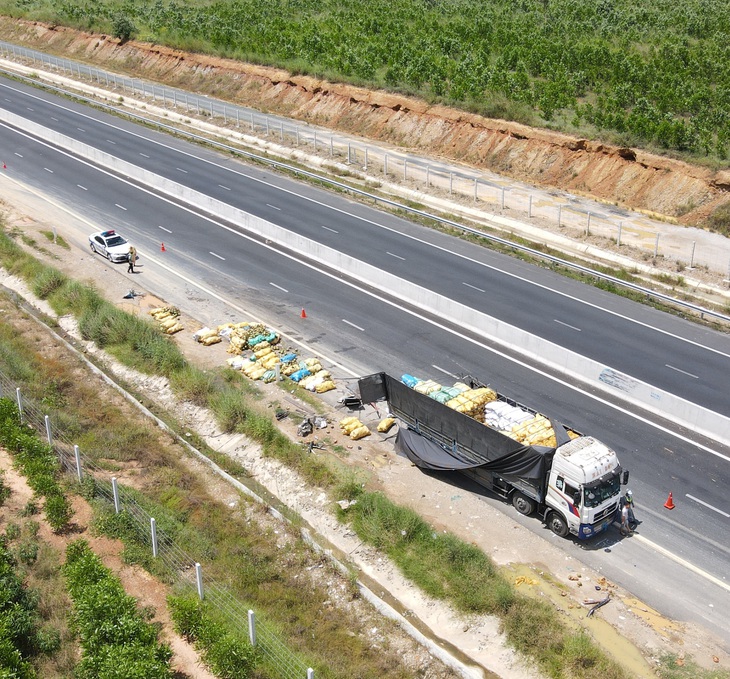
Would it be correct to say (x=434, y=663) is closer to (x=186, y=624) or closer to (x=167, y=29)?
(x=186, y=624)

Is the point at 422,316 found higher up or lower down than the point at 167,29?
lower down

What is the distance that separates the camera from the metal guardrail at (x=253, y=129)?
1414 inches

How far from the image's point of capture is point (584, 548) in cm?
2058

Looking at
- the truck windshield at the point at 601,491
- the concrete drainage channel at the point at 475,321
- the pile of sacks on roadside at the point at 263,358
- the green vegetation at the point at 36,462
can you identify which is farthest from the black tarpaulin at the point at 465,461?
the green vegetation at the point at 36,462

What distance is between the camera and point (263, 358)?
29.1 meters

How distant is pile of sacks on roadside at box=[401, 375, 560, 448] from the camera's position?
21828 millimetres

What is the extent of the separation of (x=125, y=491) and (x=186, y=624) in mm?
5431

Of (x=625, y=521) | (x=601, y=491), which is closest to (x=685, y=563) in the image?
(x=625, y=521)

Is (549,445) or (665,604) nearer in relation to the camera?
(665,604)

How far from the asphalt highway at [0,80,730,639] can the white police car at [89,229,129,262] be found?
1.02 meters

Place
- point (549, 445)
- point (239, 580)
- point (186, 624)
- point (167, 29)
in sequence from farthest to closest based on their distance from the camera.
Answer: point (167, 29)
point (549, 445)
point (239, 580)
point (186, 624)

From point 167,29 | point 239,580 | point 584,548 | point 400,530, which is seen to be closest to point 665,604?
point 584,548

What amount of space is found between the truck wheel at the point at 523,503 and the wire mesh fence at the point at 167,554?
25.7 feet

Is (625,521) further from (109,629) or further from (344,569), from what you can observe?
(109,629)
